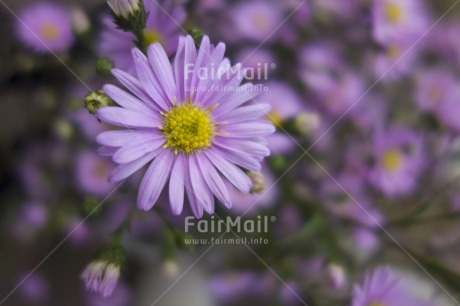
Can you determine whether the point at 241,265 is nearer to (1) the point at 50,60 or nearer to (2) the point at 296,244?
(2) the point at 296,244

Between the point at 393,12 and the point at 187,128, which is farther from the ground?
the point at 393,12

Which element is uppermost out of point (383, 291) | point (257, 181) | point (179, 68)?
point (179, 68)

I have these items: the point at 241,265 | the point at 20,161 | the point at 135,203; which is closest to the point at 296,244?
the point at 241,265

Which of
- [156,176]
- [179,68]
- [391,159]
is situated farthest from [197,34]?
[391,159]

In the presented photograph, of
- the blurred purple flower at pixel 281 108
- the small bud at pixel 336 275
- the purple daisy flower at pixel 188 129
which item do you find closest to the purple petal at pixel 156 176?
the purple daisy flower at pixel 188 129

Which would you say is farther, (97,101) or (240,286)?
(240,286)

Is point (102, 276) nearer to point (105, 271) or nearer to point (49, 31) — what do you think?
point (105, 271)
